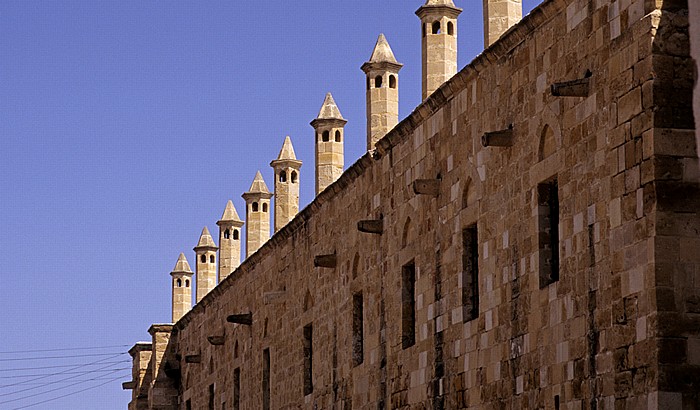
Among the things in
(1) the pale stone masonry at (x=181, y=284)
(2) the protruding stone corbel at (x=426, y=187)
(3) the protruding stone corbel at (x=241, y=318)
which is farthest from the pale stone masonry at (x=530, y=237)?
(1) the pale stone masonry at (x=181, y=284)

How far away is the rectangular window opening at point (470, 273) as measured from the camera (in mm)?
16141

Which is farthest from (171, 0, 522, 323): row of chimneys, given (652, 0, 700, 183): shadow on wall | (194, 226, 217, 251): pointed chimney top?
(652, 0, 700, 183): shadow on wall

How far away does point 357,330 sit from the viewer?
66.6 ft

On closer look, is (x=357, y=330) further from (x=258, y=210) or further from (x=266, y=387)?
(x=258, y=210)

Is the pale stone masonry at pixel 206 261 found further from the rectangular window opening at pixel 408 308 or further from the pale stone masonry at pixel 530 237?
the rectangular window opening at pixel 408 308

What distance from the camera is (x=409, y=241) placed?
1817 cm

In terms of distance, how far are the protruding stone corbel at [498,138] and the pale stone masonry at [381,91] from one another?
552 centimetres

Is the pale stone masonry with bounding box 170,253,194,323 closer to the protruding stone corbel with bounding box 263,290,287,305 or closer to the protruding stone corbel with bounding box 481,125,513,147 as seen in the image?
the protruding stone corbel with bounding box 263,290,287,305

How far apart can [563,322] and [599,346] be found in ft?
2.45

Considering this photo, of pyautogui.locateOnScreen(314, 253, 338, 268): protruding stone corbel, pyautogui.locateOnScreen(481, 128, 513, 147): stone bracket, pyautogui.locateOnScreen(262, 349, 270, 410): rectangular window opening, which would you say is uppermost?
pyautogui.locateOnScreen(481, 128, 513, 147): stone bracket

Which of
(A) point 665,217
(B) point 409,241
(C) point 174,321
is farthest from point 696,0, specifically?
(C) point 174,321

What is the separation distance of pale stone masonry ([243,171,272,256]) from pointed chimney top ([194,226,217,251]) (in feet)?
14.3

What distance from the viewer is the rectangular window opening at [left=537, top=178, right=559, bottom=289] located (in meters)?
14.2

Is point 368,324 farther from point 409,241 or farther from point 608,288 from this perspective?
point 608,288
